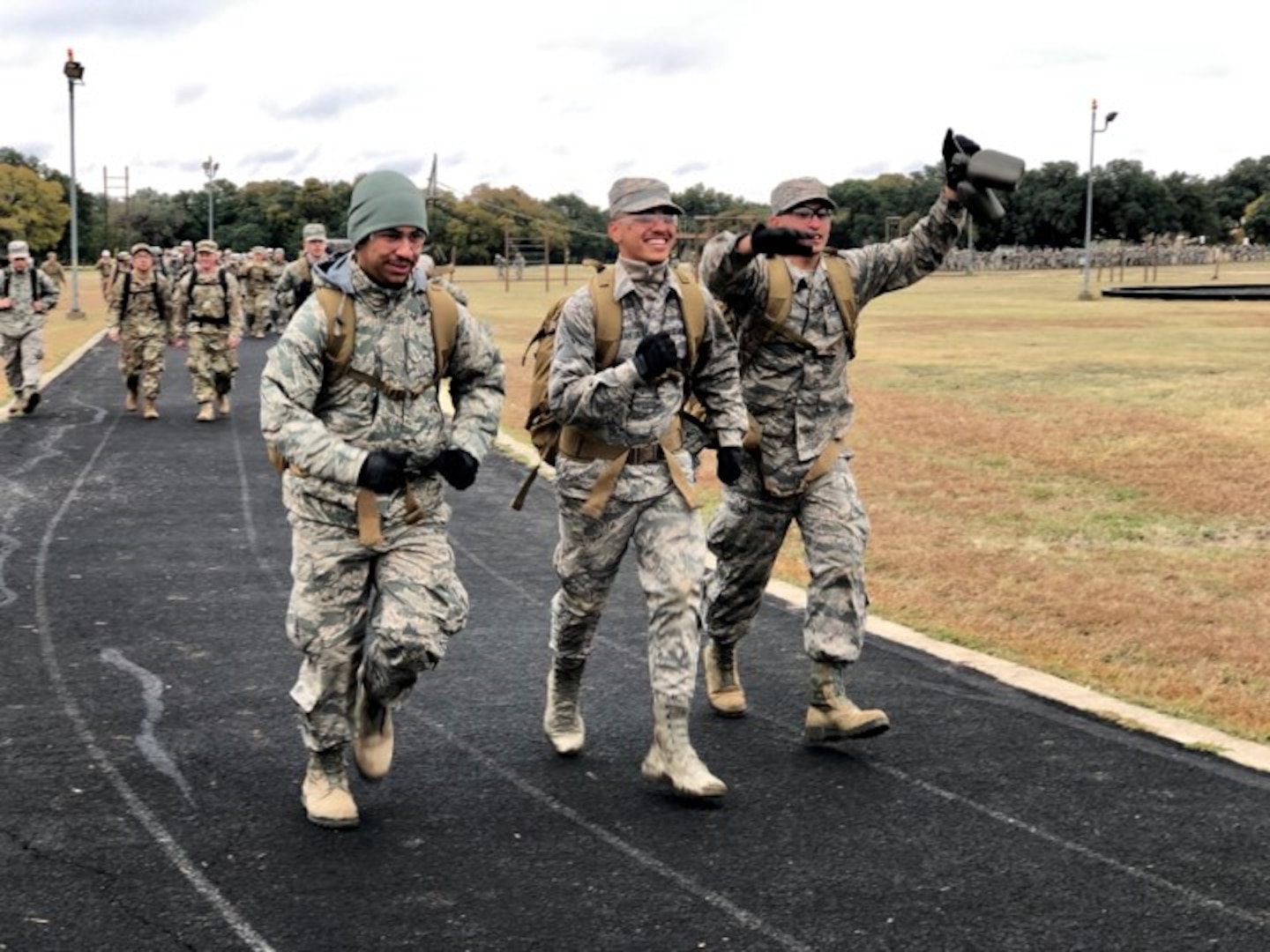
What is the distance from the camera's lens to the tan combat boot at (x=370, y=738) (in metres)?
5.29

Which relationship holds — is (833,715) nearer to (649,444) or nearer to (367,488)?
(649,444)

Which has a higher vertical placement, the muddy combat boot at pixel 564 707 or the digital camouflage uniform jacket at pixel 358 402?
the digital camouflage uniform jacket at pixel 358 402

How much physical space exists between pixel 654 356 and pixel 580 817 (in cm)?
158

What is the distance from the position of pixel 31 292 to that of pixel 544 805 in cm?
1453

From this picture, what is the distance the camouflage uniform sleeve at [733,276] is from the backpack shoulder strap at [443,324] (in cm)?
103

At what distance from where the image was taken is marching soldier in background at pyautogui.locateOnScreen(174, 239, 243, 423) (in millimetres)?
17188

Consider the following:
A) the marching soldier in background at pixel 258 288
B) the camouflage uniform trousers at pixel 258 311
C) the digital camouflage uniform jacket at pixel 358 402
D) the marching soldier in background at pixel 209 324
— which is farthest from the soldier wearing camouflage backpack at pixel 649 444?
the camouflage uniform trousers at pixel 258 311

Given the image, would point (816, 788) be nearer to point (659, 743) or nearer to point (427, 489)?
point (659, 743)

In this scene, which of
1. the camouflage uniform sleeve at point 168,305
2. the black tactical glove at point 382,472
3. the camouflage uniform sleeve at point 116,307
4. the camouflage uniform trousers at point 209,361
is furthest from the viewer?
the camouflage uniform sleeve at point 168,305

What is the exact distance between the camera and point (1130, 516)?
36.7 feet

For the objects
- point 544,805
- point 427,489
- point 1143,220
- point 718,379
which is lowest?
point 544,805

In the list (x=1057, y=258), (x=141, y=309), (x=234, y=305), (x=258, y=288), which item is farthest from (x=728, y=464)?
(x=1057, y=258)

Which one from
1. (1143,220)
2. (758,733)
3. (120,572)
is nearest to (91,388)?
(120,572)

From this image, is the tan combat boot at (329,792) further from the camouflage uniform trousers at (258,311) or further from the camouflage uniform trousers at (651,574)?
the camouflage uniform trousers at (258,311)
